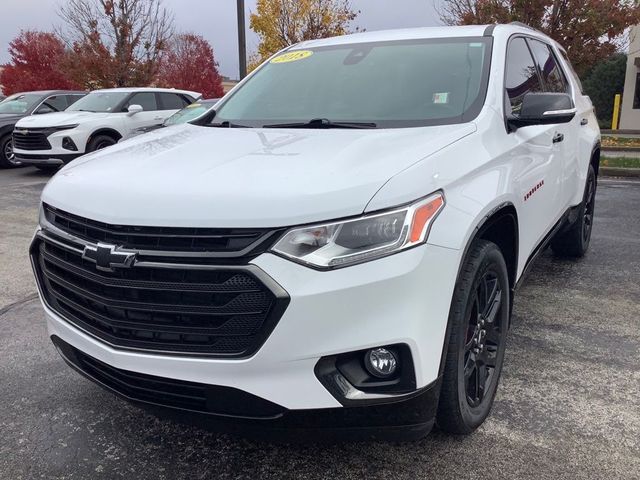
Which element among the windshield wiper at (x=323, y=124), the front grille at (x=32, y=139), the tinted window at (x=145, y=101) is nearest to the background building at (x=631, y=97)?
the tinted window at (x=145, y=101)

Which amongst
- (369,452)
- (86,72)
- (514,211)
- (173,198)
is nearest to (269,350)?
(173,198)

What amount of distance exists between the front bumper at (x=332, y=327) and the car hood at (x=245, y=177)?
0.20 meters

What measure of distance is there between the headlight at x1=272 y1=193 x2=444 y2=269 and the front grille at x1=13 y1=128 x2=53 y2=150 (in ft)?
34.1

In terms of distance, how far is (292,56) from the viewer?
3998mm

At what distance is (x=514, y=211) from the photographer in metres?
2.85

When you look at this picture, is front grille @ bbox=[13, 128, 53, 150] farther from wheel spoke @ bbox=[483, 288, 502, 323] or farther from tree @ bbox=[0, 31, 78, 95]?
tree @ bbox=[0, 31, 78, 95]

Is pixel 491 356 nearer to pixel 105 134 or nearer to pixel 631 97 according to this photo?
pixel 105 134

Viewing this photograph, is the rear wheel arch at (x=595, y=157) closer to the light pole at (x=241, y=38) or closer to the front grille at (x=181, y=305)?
the front grille at (x=181, y=305)

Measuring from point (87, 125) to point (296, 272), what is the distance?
1024cm

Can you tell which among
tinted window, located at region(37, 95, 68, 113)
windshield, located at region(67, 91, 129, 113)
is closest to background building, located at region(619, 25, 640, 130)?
windshield, located at region(67, 91, 129, 113)

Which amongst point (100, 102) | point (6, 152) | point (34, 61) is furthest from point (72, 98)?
point (34, 61)

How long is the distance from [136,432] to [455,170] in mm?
1847

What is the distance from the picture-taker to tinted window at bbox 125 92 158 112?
12023 mm

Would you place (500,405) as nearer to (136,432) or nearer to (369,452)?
(369,452)
